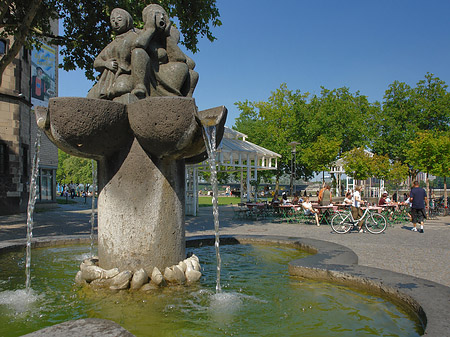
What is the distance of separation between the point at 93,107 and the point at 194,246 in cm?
473

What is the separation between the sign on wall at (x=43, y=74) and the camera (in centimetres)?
3444

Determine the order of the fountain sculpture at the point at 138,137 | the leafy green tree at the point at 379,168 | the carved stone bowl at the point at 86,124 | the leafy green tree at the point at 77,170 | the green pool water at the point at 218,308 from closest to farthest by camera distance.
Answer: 1. the green pool water at the point at 218,308
2. the carved stone bowl at the point at 86,124
3. the fountain sculpture at the point at 138,137
4. the leafy green tree at the point at 379,168
5. the leafy green tree at the point at 77,170

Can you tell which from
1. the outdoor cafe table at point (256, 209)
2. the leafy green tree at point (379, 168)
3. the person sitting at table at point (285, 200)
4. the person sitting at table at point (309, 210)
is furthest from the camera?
the leafy green tree at point (379, 168)

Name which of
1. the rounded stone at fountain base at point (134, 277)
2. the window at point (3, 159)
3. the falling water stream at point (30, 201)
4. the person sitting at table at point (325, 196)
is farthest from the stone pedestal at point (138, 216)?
the window at point (3, 159)

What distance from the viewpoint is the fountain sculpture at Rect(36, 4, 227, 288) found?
173 inches

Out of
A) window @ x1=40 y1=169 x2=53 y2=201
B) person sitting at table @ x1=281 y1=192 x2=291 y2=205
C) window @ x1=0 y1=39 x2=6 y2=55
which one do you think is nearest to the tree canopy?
person sitting at table @ x1=281 y1=192 x2=291 y2=205

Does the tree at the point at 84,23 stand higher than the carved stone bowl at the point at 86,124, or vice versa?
the tree at the point at 84,23

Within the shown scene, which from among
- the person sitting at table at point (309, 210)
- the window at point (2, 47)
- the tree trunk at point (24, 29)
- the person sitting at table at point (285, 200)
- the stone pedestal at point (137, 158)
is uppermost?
the window at point (2, 47)

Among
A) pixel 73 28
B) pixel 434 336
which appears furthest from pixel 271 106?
pixel 434 336

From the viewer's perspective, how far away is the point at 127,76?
5.18 metres

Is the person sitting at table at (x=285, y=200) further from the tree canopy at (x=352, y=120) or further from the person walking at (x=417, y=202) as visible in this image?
the tree canopy at (x=352, y=120)

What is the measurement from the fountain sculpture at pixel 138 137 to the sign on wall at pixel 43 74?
3290 cm

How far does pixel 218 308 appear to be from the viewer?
4078mm

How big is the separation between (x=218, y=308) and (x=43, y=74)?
123ft
